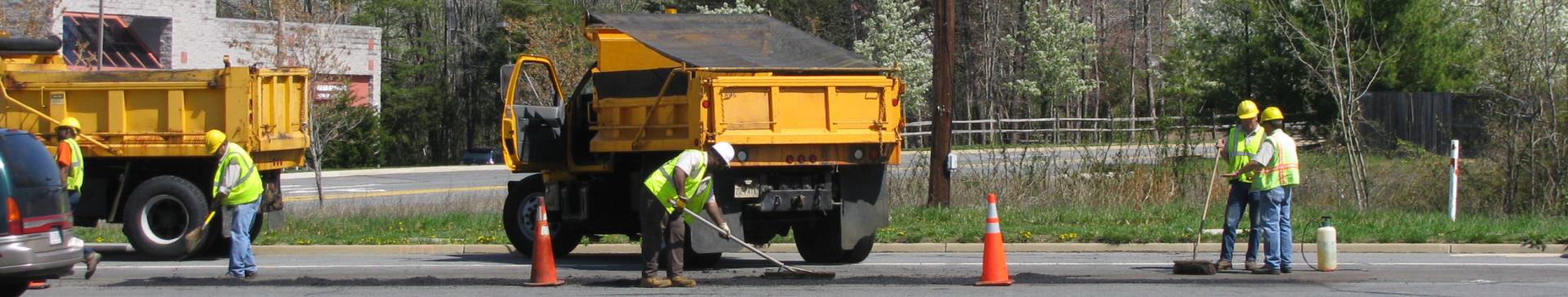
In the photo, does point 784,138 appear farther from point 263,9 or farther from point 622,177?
point 263,9

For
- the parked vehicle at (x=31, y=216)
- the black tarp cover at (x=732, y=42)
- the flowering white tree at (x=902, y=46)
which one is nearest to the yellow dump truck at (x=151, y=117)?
the black tarp cover at (x=732, y=42)

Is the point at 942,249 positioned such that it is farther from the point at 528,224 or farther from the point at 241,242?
the point at 241,242

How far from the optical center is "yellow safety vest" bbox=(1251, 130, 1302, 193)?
11.6 metres

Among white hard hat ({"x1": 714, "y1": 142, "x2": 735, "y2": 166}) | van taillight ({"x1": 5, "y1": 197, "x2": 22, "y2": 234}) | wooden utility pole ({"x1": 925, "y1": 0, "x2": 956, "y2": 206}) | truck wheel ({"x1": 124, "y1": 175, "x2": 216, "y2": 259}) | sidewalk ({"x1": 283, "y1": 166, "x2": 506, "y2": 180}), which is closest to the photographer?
van taillight ({"x1": 5, "y1": 197, "x2": 22, "y2": 234})

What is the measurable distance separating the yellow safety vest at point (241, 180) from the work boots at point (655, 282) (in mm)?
3506

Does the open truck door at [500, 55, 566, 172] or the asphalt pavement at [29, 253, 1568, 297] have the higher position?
the open truck door at [500, 55, 566, 172]

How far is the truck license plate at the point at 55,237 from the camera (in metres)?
9.26

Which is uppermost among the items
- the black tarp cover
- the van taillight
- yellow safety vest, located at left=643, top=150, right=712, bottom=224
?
the black tarp cover

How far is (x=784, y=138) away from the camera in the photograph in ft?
38.8

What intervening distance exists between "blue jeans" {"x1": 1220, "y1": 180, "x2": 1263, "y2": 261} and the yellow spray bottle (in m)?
0.48

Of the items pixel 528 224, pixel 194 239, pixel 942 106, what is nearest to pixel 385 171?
pixel 942 106

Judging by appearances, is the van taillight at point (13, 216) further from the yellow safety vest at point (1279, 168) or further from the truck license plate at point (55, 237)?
the yellow safety vest at point (1279, 168)

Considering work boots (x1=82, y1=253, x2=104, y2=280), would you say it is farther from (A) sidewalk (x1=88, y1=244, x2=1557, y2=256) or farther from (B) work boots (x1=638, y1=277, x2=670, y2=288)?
(B) work boots (x1=638, y1=277, x2=670, y2=288)

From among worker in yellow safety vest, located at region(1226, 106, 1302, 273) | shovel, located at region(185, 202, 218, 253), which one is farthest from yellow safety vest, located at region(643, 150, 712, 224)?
shovel, located at region(185, 202, 218, 253)
